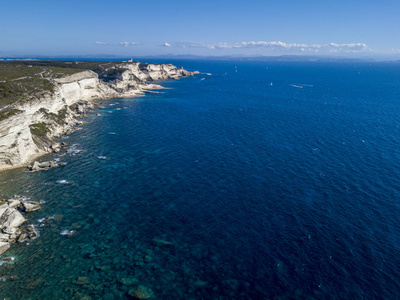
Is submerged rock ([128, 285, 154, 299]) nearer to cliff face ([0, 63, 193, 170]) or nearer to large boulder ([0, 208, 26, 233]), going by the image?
large boulder ([0, 208, 26, 233])

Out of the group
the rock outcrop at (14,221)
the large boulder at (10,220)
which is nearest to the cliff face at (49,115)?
the rock outcrop at (14,221)

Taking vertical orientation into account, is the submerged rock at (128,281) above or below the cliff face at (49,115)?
below

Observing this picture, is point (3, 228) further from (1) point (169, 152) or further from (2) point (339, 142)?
(2) point (339, 142)

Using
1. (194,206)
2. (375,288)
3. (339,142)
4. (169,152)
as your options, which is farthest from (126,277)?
(339,142)

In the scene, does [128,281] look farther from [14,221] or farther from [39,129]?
[39,129]

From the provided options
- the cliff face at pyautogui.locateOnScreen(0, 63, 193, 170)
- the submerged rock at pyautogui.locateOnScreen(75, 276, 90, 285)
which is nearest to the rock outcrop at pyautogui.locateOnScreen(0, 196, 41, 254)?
the submerged rock at pyautogui.locateOnScreen(75, 276, 90, 285)

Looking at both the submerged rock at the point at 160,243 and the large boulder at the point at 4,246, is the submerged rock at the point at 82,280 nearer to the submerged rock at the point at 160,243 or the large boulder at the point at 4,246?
the submerged rock at the point at 160,243
